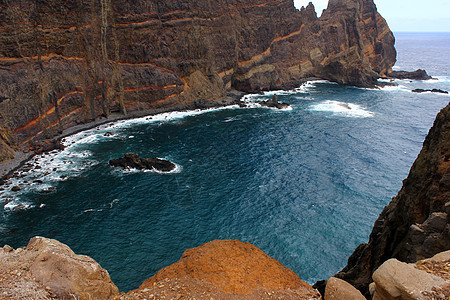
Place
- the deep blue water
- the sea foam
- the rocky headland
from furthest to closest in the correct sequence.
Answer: the sea foam → the deep blue water → the rocky headland

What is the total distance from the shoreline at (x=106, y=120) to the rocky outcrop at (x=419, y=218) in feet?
147

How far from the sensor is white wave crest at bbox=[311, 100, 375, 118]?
76144mm

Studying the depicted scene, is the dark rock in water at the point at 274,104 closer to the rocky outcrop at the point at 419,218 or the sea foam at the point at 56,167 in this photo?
the sea foam at the point at 56,167

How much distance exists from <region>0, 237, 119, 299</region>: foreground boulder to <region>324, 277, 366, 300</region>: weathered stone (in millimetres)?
9822

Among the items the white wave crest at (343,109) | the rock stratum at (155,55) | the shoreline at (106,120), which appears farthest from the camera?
the white wave crest at (343,109)

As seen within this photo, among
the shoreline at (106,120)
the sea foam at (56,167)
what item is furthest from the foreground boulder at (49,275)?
the shoreline at (106,120)

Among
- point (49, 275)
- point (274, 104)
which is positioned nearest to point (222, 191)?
point (49, 275)

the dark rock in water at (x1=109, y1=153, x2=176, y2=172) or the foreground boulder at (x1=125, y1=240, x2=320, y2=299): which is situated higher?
the foreground boulder at (x1=125, y1=240, x2=320, y2=299)

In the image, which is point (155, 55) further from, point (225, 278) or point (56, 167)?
point (225, 278)

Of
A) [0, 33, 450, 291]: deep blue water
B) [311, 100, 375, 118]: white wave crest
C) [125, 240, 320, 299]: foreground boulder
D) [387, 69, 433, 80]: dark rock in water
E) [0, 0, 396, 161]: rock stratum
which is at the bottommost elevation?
[0, 33, 450, 291]: deep blue water

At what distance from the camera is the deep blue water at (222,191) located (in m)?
30.8

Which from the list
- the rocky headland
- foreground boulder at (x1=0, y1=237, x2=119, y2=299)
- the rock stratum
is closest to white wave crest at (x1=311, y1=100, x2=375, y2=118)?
the rock stratum

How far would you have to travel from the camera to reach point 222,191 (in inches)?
1593

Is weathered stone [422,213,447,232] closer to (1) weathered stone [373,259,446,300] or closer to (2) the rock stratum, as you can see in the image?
(1) weathered stone [373,259,446,300]
